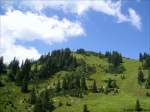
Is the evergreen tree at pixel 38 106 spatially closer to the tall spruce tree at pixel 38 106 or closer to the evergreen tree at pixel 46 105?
the tall spruce tree at pixel 38 106

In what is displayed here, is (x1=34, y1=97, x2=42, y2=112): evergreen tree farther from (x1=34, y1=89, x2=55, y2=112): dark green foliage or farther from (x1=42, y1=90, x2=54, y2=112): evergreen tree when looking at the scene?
(x1=42, y1=90, x2=54, y2=112): evergreen tree

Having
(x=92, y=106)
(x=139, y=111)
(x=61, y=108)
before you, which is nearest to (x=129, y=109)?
(x=139, y=111)

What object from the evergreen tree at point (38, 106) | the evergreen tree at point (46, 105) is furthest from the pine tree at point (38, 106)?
the evergreen tree at point (46, 105)

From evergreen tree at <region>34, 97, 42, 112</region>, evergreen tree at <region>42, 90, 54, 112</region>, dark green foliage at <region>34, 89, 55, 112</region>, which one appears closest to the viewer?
evergreen tree at <region>34, 97, 42, 112</region>

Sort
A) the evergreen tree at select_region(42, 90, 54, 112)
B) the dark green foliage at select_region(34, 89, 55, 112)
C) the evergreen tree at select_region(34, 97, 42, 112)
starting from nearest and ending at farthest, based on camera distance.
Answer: the evergreen tree at select_region(34, 97, 42, 112) → the dark green foliage at select_region(34, 89, 55, 112) → the evergreen tree at select_region(42, 90, 54, 112)

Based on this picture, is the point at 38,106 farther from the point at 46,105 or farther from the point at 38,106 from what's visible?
the point at 46,105

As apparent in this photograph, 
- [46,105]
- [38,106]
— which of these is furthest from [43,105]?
[38,106]

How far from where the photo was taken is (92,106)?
19212 centimetres

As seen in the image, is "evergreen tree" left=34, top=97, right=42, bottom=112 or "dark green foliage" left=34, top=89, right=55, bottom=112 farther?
"dark green foliage" left=34, top=89, right=55, bottom=112

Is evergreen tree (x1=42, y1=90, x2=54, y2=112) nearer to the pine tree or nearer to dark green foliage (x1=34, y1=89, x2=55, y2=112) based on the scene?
dark green foliage (x1=34, y1=89, x2=55, y2=112)

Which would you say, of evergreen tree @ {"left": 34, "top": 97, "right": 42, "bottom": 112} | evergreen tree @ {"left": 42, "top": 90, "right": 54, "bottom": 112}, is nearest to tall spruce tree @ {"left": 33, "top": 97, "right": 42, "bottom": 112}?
evergreen tree @ {"left": 34, "top": 97, "right": 42, "bottom": 112}

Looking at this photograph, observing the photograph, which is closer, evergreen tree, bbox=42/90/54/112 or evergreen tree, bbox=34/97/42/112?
evergreen tree, bbox=34/97/42/112

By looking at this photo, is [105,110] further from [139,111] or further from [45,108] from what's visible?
[45,108]

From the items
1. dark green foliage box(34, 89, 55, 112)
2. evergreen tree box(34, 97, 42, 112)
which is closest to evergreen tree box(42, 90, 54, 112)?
dark green foliage box(34, 89, 55, 112)
